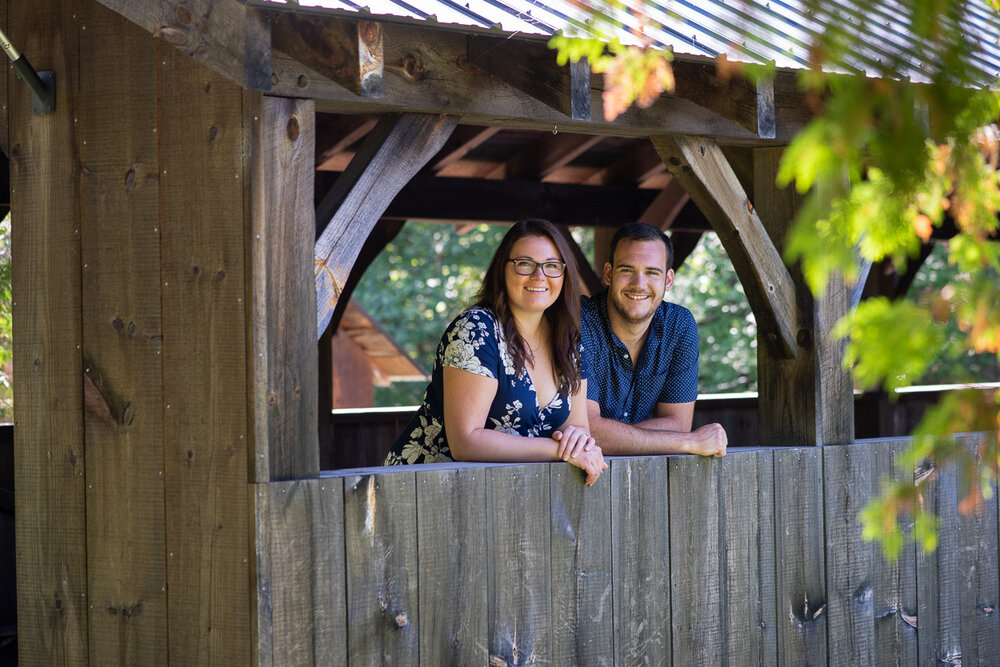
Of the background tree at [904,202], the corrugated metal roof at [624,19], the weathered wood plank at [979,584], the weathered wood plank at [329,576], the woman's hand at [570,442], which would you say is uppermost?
the corrugated metal roof at [624,19]

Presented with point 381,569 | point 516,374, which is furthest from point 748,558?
point 381,569

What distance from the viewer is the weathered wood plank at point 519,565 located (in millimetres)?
3453

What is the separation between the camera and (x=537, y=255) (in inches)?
146

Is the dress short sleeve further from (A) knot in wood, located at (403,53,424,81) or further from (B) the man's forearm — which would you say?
(A) knot in wood, located at (403,53,424,81)

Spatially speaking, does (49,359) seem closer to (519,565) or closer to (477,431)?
(477,431)

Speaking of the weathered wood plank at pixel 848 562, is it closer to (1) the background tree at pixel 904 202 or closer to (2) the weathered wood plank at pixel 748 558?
(2) the weathered wood plank at pixel 748 558

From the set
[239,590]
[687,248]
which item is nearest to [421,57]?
[239,590]

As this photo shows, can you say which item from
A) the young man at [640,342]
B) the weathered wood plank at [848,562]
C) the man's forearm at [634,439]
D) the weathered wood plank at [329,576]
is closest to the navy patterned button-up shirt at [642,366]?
the young man at [640,342]

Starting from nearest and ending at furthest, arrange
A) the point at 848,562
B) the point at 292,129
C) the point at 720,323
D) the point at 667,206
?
the point at 292,129 < the point at 848,562 < the point at 667,206 < the point at 720,323

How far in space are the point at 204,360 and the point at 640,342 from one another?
5.68ft

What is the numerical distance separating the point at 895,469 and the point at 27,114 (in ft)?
10.6

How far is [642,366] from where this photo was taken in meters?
4.27

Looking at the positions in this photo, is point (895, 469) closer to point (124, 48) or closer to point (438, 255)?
point (124, 48)

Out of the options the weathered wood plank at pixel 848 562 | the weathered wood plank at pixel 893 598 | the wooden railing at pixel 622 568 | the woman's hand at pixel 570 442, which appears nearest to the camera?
the wooden railing at pixel 622 568
